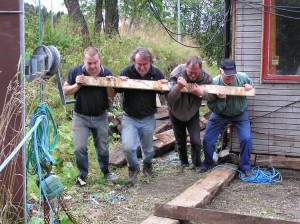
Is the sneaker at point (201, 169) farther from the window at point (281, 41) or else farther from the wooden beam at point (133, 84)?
the window at point (281, 41)

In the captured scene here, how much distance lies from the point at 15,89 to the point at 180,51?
12475 mm

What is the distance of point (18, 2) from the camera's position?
151 inches

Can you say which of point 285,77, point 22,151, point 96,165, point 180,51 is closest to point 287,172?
point 285,77

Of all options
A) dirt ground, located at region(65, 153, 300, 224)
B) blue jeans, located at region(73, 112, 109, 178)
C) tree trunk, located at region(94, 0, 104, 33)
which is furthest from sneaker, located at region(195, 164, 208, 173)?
tree trunk, located at region(94, 0, 104, 33)

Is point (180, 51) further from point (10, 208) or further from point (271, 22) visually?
point (10, 208)

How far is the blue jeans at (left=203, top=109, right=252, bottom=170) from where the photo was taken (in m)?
6.73

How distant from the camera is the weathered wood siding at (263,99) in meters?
6.82

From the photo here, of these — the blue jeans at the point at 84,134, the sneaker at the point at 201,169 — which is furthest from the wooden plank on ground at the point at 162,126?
the blue jeans at the point at 84,134

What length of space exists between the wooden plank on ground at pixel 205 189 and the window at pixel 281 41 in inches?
61.7

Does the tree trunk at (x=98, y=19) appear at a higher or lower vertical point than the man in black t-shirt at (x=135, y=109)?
higher

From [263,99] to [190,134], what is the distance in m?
1.22

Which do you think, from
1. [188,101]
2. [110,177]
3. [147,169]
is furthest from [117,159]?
[188,101]

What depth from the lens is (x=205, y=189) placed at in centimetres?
568

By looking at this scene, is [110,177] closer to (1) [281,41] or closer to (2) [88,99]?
(2) [88,99]
